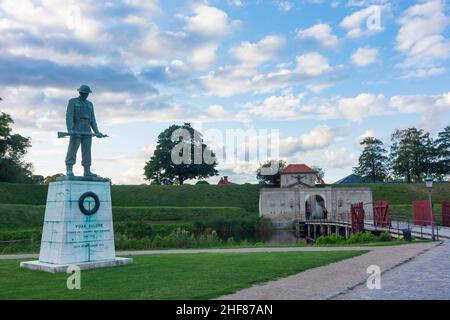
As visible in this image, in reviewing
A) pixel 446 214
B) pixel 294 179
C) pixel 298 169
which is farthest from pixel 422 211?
pixel 298 169

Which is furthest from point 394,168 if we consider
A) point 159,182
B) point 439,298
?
point 439,298

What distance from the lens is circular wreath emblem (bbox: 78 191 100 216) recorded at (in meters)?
12.7

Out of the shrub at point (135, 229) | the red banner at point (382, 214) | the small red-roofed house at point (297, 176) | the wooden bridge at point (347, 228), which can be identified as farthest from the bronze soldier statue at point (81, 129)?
the small red-roofed house at point (297, 176)

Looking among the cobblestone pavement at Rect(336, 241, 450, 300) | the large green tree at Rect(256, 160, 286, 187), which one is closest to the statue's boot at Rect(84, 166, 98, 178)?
the cobblestone pavement at Rect(336, 241, 450, 300)

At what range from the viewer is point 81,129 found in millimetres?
13531

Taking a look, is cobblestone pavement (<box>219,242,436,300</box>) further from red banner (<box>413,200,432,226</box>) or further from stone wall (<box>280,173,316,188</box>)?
stone wall (<box>280,173,316,188</box>)

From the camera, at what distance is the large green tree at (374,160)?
85.2 metres

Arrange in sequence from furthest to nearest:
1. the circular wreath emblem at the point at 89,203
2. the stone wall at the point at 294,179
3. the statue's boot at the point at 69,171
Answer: the stone wall at the point at 294,179 → the statue's boot at the point at 69,171 → the circular wreath emblem at the point at 89,203

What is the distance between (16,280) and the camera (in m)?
10.6

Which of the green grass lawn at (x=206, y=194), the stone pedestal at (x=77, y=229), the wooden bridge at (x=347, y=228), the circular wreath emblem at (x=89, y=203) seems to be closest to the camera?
the stone pedestal at (x=77, y=229)

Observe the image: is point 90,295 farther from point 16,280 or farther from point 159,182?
point 159,182

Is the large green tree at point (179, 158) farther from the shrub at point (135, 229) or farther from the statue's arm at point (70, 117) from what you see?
the statue's arm at point (70, 117)

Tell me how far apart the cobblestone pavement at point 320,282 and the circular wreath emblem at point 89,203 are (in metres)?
6.02

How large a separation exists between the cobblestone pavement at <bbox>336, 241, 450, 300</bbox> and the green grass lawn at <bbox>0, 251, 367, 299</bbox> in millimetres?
2215
